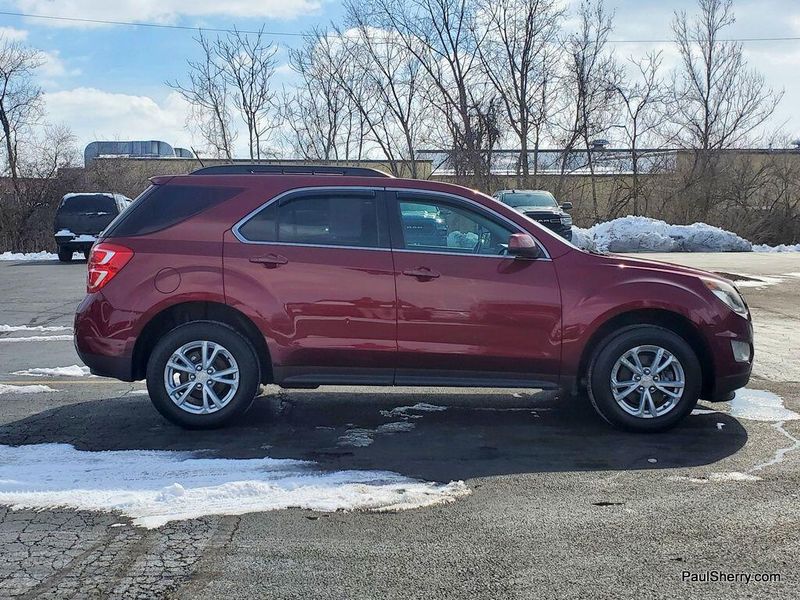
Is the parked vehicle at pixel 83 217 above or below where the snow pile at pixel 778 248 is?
above

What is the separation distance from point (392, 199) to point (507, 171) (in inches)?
1281

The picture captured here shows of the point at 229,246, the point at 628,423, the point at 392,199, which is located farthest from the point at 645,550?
the point at 229,246

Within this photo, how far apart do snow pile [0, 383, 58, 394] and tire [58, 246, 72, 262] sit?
16.6 meters

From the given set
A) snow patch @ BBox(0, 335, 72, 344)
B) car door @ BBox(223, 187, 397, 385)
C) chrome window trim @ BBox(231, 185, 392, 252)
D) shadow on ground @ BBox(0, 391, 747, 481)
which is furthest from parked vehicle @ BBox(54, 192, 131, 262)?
car door @ BBox(223, 187, 397, 385)

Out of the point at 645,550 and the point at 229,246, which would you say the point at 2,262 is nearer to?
the point at 229,246

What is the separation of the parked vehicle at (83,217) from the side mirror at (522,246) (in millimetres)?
18510

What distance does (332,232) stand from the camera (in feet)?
18.6

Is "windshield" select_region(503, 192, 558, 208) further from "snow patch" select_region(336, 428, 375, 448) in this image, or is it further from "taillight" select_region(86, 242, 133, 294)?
"taillight" select_region(86, 242, 133, 294)

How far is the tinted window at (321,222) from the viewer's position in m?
5.62

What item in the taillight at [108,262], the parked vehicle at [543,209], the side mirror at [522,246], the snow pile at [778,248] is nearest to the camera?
the side mirror at [522,246]

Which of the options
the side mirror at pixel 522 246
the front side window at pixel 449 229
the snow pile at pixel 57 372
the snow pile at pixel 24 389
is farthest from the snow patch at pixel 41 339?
the side mirror at pixel 522 246

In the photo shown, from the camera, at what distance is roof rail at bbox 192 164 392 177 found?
5.90 m

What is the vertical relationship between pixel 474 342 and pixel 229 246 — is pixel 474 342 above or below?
below

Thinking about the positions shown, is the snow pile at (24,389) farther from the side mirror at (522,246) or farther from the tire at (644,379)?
the tire at (644,379)
